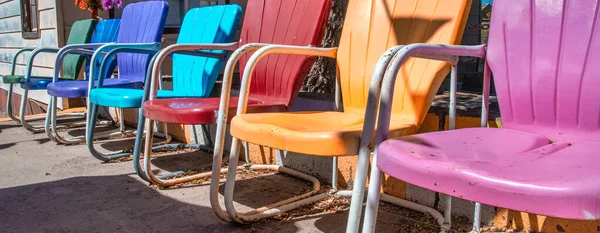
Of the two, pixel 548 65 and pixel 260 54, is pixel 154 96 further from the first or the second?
pixel 548 65

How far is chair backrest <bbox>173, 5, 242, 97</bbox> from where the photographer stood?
268 cm

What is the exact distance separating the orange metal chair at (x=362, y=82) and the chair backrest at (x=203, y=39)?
0.81 meters

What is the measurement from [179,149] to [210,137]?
29 centimetres

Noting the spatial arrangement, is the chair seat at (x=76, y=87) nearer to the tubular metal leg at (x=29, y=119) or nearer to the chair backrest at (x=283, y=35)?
the tubular metal leg at (x=29, y=119)

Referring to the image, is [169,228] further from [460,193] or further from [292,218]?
[460,193]

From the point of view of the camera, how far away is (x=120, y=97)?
257 cm

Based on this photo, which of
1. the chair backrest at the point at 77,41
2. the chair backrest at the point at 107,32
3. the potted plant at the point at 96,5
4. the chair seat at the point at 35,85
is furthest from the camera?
the potted plant at the point at 96,5

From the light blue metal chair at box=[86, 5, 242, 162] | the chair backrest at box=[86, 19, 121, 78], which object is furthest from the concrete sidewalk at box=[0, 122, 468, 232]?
the chair backrest at box=[86, 19, 121, 78]

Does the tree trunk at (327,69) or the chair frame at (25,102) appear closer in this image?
the tree trunk at (327,69)

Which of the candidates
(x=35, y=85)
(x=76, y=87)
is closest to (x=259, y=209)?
(x=76, y=87)

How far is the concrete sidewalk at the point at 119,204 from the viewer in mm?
1992

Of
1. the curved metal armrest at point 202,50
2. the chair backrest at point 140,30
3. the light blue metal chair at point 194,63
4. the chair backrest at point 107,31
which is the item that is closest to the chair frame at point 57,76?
the chair backrest at point 140,30

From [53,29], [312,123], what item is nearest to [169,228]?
[312,123]

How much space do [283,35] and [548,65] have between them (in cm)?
119
